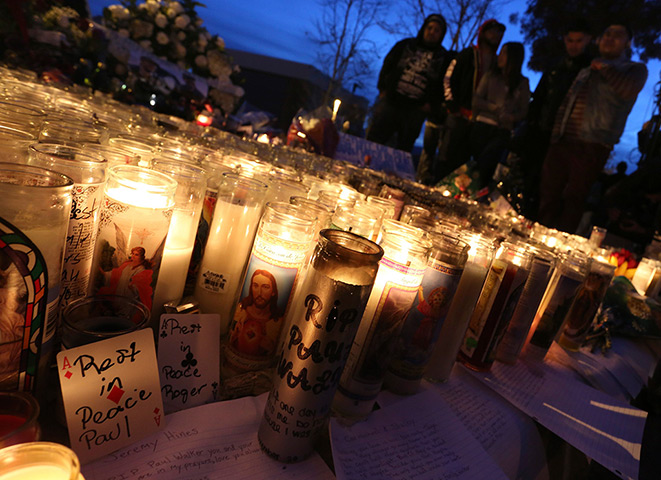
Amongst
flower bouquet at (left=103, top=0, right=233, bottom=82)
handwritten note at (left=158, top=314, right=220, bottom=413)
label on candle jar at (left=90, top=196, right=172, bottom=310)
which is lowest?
handwritten note at (left=158, top=314, right=220, bottom=413)

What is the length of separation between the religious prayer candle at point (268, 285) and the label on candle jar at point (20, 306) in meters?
0.34

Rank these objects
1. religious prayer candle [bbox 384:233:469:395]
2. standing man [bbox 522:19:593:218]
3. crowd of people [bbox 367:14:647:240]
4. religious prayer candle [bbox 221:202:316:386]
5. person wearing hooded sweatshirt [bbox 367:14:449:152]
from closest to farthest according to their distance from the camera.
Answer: religious prayer candle [bbox 221:202:316:386]
religious prayer candle [bbox 384:233:469:395]
crowd of people [bbox 367:14:647:240]
standing man [bbox 522:19:593:218]
person wearing hooded sweatshirt [bbox 367:14:449:152]

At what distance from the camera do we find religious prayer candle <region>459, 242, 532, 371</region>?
3.65 feet

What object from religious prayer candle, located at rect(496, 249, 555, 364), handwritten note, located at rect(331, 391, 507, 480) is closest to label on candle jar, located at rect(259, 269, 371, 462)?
handwritten note, located at rect(331, 391, 507, 480)

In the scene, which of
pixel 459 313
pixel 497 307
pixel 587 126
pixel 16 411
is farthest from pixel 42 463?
pixel 587 126

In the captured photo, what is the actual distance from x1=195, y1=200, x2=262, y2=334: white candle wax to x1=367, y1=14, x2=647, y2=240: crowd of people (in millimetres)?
3976

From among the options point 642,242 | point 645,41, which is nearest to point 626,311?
point 642,242

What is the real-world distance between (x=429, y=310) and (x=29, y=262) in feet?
2.35

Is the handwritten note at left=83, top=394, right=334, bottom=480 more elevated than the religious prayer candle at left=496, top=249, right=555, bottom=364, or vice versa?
the religious prayer candle at left=496, top=249, right=555, bottom=364

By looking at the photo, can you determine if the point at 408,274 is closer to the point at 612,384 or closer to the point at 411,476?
the point at 411,476

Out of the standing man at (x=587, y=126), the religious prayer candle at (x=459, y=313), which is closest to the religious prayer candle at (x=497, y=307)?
the religious prayer candle at (x=459, y=313)

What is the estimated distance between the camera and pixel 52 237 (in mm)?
489

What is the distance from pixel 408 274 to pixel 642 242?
5.84 m

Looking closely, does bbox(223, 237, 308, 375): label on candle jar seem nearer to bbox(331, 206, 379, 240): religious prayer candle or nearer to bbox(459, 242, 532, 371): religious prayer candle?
bbox(331, 206, 379, 240): religious prayer candle
